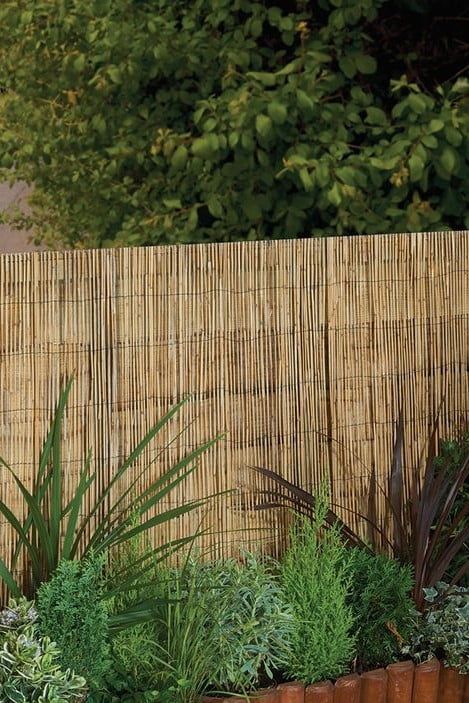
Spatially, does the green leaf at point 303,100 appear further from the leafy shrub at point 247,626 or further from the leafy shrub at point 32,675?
the leafy shrub at point 32,675

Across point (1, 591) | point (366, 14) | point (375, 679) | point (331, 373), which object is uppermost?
point (366, 14)

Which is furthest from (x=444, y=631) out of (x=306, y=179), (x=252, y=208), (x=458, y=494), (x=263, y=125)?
(x=252, y=208)

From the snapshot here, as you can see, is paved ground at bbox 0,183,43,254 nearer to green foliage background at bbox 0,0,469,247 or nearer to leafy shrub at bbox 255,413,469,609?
green foliage background at bbox 0,0,469,247

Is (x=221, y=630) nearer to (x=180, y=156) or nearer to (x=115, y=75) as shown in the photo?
(x=180, y=156)

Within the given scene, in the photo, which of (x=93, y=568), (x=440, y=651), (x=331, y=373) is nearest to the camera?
(x=93, y=568)

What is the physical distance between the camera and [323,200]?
4.99 meters

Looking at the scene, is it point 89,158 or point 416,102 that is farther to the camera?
point 89,158

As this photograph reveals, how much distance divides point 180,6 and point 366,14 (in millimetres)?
1352

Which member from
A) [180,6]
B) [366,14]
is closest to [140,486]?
[366,14]

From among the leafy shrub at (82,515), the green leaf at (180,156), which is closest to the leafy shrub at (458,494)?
the leafy shrub at (82,515)

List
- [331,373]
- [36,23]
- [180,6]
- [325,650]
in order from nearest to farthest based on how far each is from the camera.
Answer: [325,650] → [331,373] → [180,6] → [36,23]

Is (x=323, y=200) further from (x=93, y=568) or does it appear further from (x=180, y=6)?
(x=93, y=568)

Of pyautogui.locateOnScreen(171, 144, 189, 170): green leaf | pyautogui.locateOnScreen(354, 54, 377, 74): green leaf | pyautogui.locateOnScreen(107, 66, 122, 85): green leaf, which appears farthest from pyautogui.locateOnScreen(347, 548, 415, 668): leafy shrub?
pyautogui.locateOnScreen(107, 66, 122, 85): green leaf

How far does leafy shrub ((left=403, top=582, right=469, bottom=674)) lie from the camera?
3205 mm
